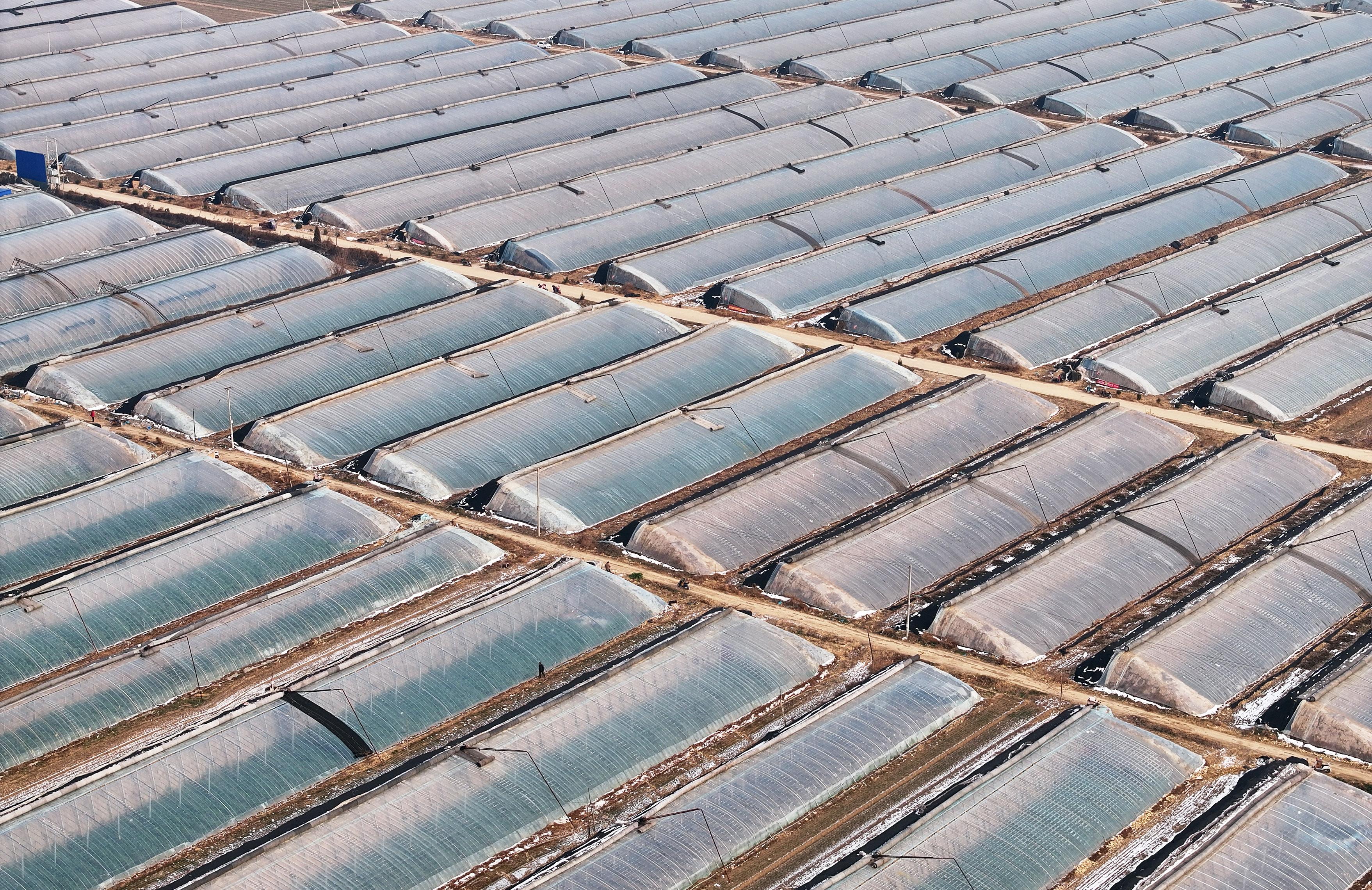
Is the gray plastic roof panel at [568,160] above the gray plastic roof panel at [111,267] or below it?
below

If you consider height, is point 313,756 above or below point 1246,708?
above

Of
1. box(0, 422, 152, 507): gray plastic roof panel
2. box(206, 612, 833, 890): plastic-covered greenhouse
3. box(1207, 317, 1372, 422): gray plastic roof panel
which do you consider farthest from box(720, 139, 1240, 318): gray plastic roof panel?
A: box(206, 612, 833, 890): plastic-covered greenhouse

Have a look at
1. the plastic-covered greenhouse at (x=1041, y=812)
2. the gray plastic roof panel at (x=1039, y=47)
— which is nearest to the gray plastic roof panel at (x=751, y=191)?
the gray plastic roof panel at (x=1039, y=47)

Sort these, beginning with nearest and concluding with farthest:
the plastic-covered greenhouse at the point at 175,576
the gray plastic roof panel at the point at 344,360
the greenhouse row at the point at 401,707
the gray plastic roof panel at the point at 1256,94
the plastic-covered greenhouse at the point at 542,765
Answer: the plastic-covered greenhouse at the point at 542,765 < the greenhouse row at the point at 401,707 < the plastic-covered greenhouse at the point at 175,576 < the gray plastic roof panel at the point at 344,360 < the gray plastic roof panel at the point at 1256,94

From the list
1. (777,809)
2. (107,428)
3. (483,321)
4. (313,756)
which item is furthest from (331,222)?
(777,809)

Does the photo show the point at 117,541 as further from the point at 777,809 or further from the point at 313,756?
the point at 777,809

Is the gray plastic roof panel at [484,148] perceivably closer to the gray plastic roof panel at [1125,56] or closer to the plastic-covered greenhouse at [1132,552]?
the gray plastic roof panel at [1125,56]
